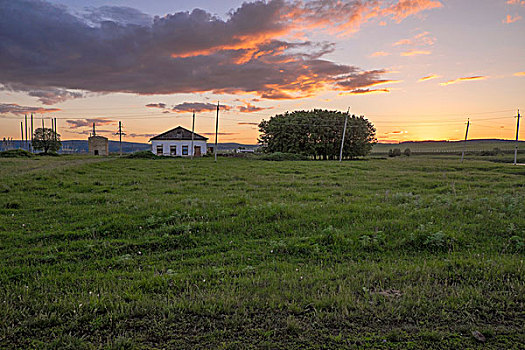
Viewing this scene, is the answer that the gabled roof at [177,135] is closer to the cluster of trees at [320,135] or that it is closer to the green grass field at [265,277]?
the cluster of trees at [320,135]

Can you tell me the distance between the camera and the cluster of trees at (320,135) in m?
67.5

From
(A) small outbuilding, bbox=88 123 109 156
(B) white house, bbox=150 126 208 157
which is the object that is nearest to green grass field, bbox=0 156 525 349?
(B) white house, bbox=150 126 208 157

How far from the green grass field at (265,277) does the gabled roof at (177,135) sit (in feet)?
205

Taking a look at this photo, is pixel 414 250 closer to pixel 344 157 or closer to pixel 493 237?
pixel 493 237

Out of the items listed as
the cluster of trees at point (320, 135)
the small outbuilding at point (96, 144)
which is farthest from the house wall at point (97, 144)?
the cluster of trees at point (320, 135)

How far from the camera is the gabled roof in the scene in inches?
2884

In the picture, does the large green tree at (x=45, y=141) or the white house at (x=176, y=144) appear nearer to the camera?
the white house at (x=176, y=144)

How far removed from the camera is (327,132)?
220 ft

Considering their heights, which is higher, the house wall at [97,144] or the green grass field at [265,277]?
the house wall at [97,144]

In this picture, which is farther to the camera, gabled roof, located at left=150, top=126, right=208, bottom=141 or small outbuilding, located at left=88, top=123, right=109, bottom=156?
small outbuilding, located at left=88, top=123, right=109, bottom=156

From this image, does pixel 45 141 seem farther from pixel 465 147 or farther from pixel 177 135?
pixel 465 147

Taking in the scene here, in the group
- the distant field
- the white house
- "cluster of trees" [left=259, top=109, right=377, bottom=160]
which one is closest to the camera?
"cluster of trees" [left=259, top=109, right=377, bottom=160]

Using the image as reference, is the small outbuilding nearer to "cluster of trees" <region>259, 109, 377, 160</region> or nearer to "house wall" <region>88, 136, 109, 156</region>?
"house wall" <region>88, 136, 109, 156</region>

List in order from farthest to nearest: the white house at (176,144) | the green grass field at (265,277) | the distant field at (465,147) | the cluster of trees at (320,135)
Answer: the distant field at (465,147)
the white house at (176,144)
the cluster of trees at (320,135)
the green grass field at (265,277)
